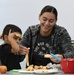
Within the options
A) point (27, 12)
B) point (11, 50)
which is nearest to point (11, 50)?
point (11, 50)

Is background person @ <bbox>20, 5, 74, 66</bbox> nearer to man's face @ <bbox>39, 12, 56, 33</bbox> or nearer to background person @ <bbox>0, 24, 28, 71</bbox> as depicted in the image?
man's face @ <bbox>39, 12, 56, 33</bbox>

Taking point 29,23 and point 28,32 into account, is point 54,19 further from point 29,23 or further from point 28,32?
point 29,23

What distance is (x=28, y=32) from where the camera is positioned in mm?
1578

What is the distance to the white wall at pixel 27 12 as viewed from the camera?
1.99 metres

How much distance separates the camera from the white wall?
1993 millimetres

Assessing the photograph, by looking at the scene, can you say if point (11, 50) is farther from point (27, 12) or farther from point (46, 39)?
point (27, 12)

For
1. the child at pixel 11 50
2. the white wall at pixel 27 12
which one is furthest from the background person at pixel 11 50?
the white wall at pixel 27 12

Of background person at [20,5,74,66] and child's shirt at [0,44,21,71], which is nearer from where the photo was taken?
child's shirt at [0,44,21,71]

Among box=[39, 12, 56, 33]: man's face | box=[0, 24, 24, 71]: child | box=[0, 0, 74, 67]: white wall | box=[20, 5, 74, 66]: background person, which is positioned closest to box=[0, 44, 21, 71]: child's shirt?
box=[0, 24, 24, 71]: child

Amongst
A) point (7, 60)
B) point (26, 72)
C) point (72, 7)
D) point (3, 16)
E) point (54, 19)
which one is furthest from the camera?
point (3, 16)

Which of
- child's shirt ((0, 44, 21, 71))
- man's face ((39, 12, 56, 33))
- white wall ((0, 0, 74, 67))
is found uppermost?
white wall ((0, 0, 74, 67))

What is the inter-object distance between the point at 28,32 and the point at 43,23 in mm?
157

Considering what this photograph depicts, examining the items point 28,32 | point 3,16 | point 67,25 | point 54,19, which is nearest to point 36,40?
point 28,32

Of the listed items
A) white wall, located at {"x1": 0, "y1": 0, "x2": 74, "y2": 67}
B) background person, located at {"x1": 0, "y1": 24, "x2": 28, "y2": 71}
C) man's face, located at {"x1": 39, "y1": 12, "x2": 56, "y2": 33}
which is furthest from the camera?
white wall, located at {"x1": 0, "y1": 0, "x2": 74, "y2": 67}
